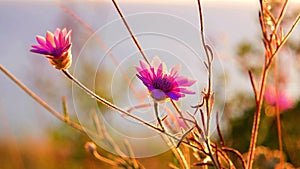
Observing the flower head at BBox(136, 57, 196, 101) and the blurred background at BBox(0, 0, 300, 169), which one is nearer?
the flower head at BBox(136, 57, 196, 101)

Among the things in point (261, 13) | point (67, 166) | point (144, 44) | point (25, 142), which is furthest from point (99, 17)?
point (261, 13)

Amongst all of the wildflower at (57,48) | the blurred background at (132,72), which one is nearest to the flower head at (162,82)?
the wildflower at (57,48)

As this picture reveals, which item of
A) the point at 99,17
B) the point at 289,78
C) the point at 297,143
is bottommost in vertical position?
the point at 297,143

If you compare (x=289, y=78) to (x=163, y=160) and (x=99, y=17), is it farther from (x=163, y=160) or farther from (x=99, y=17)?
(x=99, y=17)

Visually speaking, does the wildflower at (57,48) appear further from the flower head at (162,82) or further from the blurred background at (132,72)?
the blurred background at (132,72)

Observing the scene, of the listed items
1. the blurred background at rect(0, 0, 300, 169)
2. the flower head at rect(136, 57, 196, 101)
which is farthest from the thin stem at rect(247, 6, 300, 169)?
the blurred background at rect(0, 0, 300, 169)

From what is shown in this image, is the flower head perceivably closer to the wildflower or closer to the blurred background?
the wildflower

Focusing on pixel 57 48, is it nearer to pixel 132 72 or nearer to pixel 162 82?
pixel 162 82
